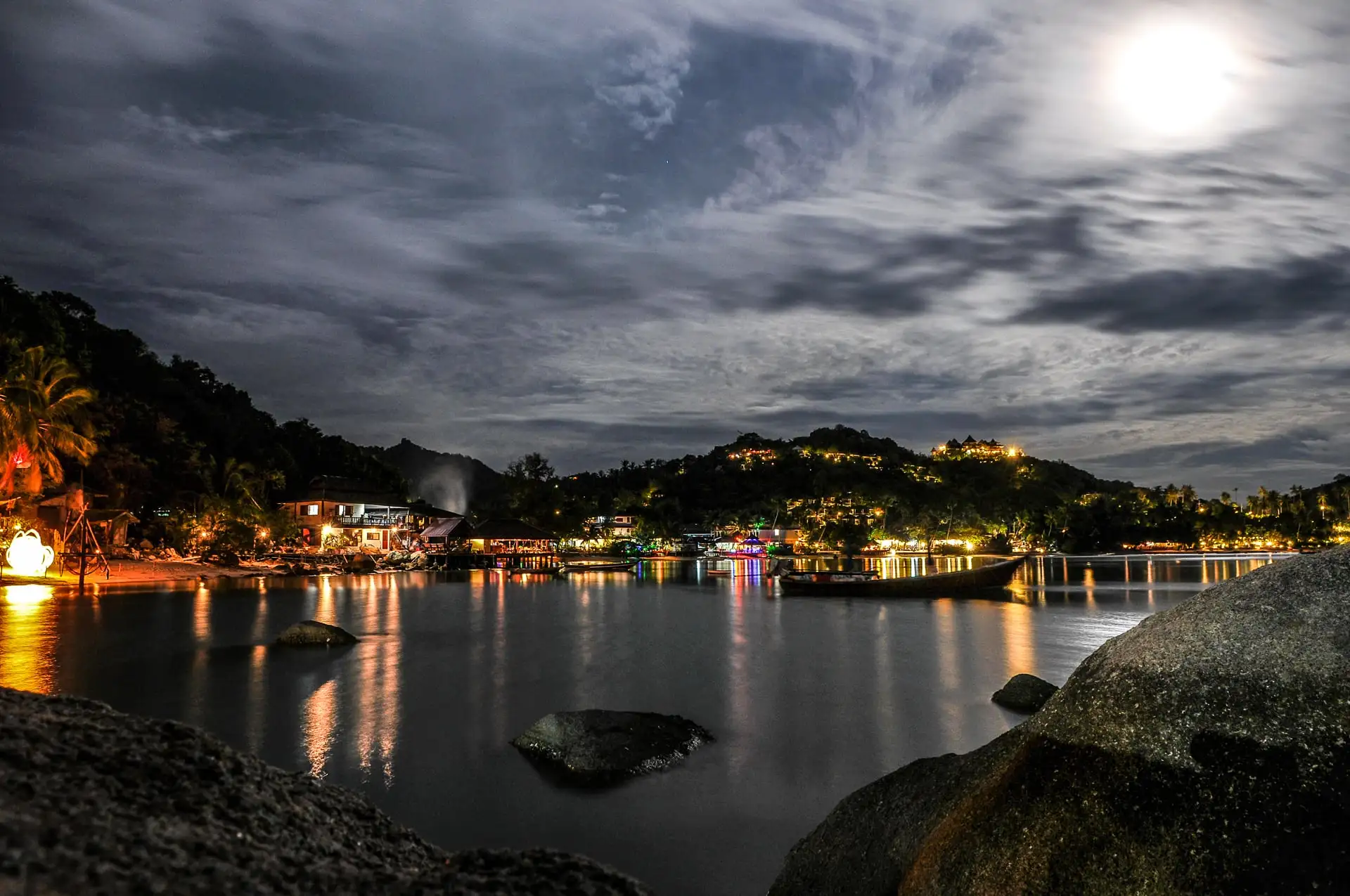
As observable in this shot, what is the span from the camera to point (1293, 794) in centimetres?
432

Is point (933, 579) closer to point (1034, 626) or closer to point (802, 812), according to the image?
point (1034, 626)

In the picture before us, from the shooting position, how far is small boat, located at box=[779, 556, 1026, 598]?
6106 cm

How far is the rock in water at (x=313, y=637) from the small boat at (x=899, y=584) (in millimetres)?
38458

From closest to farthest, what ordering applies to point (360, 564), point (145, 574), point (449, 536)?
point (145, 574) < point (360, 564) < point (449, 536)

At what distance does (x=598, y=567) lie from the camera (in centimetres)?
10750

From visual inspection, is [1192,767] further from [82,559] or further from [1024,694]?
[82,559]

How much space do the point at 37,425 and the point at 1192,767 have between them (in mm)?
57468

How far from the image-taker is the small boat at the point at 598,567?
10144 centimetres

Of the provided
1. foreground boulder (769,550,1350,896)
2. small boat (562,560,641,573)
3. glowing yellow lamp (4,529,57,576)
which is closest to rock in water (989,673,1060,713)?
foreground boulder (769,550,1350,896)

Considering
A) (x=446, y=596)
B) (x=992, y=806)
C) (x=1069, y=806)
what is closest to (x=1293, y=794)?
(x=1069, y=806)

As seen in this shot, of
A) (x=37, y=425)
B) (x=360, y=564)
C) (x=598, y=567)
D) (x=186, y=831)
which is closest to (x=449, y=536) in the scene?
(x=598, y=567)

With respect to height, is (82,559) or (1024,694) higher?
(82,559)

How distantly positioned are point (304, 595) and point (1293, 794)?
5965 centimetres

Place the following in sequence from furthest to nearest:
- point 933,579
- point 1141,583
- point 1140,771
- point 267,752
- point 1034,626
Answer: point 1141,583 → point 933,579 → point 1034,626 → point 267,752 → point 1140,771
